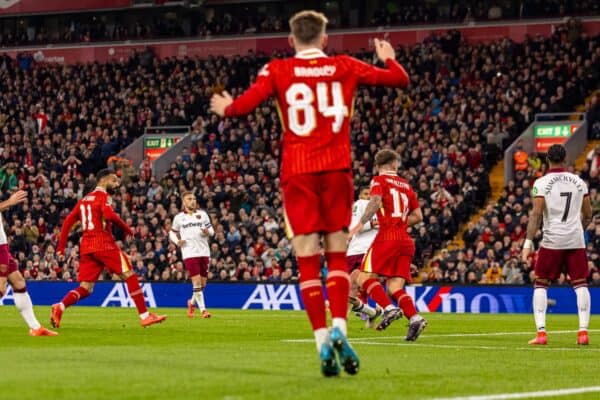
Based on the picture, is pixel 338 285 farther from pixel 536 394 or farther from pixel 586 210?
pixel 586 210

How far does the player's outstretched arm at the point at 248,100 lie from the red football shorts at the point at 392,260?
260 inches

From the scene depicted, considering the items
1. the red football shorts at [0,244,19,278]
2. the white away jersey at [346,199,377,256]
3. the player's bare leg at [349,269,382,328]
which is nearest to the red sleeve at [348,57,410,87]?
the red football shorts at [0,244,19,278]

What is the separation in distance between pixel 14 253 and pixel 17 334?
22810 millimetres

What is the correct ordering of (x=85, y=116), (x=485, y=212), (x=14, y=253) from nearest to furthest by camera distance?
(x=485, y=212) → (x=14, y=253) → (x=85, y=116)

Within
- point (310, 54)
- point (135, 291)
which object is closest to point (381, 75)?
point (310, 54)

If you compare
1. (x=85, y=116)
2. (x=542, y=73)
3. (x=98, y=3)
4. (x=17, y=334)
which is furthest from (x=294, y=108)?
(x=98, y=3)

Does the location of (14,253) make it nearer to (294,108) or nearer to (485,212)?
(485,212)

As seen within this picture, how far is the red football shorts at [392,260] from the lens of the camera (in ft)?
52.3

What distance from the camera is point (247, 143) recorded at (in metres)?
40.8

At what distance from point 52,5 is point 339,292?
44.2 metres

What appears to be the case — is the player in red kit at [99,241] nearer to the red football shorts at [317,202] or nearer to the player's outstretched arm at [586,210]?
the player's outstretched arm at [586,210]

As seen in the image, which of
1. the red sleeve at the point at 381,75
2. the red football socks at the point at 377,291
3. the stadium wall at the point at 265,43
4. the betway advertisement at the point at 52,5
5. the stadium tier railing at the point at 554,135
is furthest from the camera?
the betway advertisement at the point at 52,5

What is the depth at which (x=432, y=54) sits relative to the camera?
4094 centimetres


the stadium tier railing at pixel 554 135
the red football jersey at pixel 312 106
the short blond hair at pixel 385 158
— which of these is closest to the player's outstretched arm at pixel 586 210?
the short blond hair at pixel 385 158
